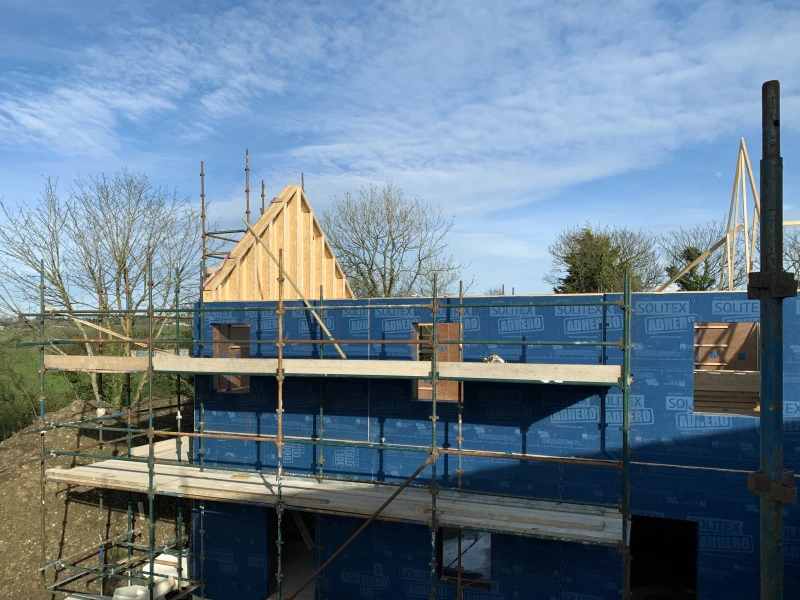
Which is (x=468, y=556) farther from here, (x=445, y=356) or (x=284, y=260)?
(x=284, y=260)

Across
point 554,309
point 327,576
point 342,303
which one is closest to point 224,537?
point 327,576

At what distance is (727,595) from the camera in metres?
8.85

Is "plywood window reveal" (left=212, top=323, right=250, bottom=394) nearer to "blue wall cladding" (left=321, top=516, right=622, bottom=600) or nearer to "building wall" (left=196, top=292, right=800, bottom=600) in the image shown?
"building wall" (left=196, top=292, right=800, bottom=600)

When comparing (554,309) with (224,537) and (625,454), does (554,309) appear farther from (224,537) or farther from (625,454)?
(224,537)

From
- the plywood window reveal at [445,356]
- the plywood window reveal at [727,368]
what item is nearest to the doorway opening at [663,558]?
the plywood window reveal at [727,368]

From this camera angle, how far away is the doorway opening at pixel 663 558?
1235 cm

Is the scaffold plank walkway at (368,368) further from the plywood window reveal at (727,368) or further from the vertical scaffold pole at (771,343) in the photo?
the vertical scaffold pole at (771,343)

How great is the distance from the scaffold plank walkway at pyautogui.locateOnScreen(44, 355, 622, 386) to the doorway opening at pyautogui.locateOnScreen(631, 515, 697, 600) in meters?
5.72

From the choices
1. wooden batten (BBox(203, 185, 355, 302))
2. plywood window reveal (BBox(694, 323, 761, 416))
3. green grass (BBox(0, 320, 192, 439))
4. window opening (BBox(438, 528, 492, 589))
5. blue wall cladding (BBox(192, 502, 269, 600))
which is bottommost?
window opening (BBox(438, 528, 492, 589))

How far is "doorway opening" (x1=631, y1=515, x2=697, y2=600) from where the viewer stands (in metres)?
12.4

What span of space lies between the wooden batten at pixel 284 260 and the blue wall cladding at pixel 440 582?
4.97 metres

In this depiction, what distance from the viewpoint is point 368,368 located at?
391 inches

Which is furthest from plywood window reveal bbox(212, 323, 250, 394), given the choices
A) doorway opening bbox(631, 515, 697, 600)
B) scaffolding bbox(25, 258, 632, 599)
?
doorway opening bbox(631, 515, 697, 600)

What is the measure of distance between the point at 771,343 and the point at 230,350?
10.8m
